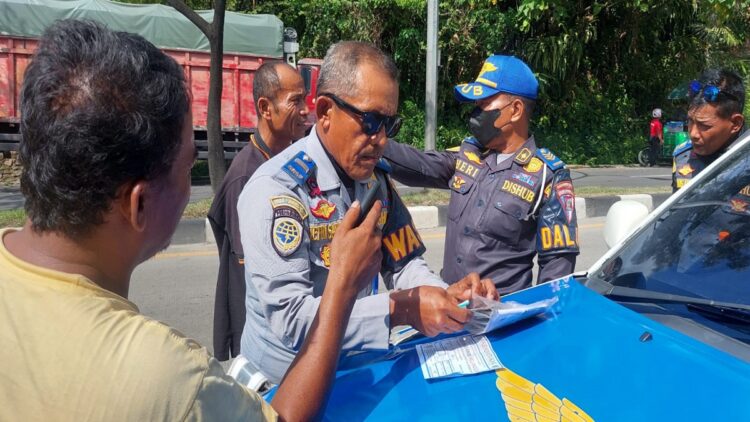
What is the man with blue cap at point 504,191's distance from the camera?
238cm

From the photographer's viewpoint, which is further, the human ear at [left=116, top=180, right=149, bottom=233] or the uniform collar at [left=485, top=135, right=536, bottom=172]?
the uniform collar at [left=485, top=135, right=536, bottom=172]

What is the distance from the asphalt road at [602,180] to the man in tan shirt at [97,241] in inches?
323

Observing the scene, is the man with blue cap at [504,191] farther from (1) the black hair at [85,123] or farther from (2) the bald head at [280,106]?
(1) the black hair at [85,123]

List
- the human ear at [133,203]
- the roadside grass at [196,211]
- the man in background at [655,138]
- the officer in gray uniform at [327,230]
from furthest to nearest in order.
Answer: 1. the man in background at [655,138]
2. the roadside grass at [196,211]
3. the officer in gray uniform at [327,230]
4. the human ear at [133,203]

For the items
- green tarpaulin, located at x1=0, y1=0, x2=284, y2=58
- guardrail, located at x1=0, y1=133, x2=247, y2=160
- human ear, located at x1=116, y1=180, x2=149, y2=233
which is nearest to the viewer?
human ear, located at x1=116, y1=180, x2=149, y2=233

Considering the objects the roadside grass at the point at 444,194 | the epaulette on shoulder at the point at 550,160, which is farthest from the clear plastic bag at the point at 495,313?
the roadside grass at the point at 444,194

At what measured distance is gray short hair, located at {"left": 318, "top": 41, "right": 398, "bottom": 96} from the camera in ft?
5.98

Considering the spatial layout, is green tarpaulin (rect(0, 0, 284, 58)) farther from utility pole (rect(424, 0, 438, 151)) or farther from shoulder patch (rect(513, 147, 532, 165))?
shoulder patch (rect(513, 147, 532, 165))

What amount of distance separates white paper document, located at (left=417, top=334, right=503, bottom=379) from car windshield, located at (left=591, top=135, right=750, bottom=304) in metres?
0.47

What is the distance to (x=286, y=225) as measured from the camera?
1.66 metres

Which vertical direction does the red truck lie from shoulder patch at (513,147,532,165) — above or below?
above

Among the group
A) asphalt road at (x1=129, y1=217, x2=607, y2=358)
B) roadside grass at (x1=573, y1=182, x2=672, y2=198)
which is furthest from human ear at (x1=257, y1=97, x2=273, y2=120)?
roadside grass at (x1=573, y1=182, x2=672, y2=198)

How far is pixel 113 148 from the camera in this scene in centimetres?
97

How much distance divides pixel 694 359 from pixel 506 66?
1495 millimetres
